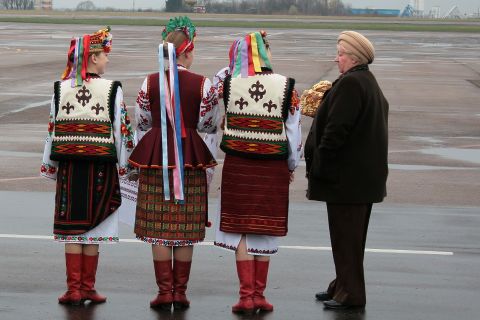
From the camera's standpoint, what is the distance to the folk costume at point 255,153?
22.9 feet

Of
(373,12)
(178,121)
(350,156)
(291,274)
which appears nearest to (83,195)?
(178,121)

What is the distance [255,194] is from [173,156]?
21.5 inches

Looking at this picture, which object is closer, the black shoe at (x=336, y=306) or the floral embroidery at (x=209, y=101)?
the floral embroidery at (x=209, y=101)

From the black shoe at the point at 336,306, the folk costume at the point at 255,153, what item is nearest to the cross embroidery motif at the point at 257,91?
the folk costume at the point at 255,153

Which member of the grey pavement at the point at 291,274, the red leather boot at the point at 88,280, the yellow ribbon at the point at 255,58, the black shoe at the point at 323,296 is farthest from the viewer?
the black shoe at the point at 323,296

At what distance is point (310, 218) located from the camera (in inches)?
410

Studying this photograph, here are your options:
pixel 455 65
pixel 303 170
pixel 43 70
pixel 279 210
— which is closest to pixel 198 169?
pixel 279 210

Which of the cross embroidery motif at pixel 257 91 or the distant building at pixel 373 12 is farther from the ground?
the cross embroidery motif at pixel 257 91

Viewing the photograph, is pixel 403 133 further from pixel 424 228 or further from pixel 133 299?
pixel 133 299

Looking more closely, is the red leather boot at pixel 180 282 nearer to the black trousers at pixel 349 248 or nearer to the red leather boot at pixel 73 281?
the red leather boot at pixel 73 281

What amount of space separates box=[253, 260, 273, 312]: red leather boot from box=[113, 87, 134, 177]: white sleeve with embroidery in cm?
99

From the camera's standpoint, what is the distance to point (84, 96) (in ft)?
23.4

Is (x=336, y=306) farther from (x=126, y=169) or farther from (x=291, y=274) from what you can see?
(x=126, y=169)

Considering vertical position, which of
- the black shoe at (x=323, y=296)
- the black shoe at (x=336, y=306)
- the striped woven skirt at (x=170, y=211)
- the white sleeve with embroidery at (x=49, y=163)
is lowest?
the black shoe at (x=323, y=296)
